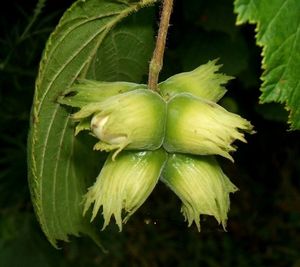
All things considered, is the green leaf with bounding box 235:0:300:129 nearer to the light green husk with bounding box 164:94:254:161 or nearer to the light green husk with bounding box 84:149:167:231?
the light green husk with bounding box 164:94:254:161

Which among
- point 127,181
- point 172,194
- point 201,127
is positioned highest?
point 201,127

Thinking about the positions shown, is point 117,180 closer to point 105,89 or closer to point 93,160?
point 105,89

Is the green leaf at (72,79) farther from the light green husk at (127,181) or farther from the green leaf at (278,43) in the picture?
the green leaf at (278,43)

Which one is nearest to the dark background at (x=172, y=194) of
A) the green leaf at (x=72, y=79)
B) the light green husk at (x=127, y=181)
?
the green leaf at (x=72, y=79)

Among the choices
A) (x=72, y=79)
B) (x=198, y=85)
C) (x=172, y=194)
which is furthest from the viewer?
(x=172, y=194)

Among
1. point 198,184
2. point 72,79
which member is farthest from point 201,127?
point 72,79

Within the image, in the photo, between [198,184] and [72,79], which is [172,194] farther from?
[198,184]
